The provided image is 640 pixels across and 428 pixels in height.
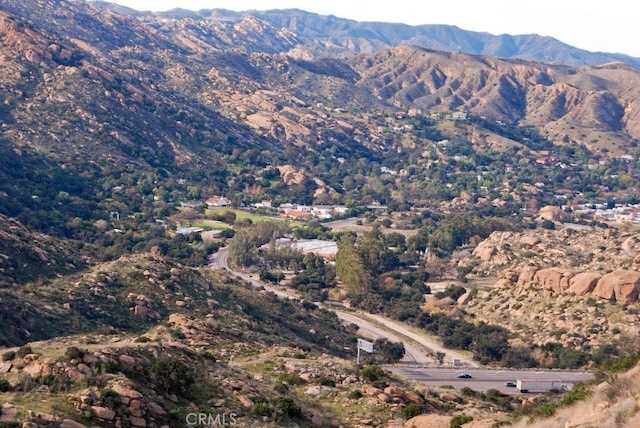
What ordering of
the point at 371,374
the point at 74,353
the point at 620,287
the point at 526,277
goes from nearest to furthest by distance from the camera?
1. the point at 74,353
2. the point at 371,374
3. the point at 620,287
4. the point at 526,277

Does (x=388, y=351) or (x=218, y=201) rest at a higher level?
(x=388, y=351)

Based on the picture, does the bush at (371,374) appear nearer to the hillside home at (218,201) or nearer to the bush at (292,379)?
the bush at (292,379)

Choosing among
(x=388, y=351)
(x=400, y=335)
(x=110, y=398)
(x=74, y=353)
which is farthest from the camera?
(x=400, y=335)

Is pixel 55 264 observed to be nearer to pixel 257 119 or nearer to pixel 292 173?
pixel 292 173

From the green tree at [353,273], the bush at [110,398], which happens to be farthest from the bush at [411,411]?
the green tree at [353,273]

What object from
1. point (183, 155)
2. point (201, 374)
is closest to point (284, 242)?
point (183, 155)

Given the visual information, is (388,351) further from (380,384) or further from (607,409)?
(607,409)

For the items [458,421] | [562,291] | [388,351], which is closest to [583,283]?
[562,291]
